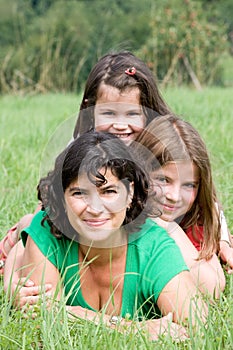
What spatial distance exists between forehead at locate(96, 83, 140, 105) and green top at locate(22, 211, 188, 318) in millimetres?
850

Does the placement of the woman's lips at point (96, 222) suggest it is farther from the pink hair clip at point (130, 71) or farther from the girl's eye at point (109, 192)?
the pink hair clip at point (130, 71)

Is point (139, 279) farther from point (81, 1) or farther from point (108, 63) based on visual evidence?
point (81, 1)

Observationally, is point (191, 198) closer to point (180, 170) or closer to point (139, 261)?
point (180, 170)

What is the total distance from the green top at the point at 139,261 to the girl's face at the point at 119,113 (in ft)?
2.35

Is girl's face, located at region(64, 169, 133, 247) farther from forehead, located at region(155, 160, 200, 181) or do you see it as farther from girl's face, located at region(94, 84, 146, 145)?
girl's face, located at region(94, 84, 146, 145)

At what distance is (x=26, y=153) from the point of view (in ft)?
14.1

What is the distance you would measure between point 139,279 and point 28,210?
1.12 m

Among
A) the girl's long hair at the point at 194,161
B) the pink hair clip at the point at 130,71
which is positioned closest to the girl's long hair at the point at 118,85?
the pink hair clip at the point at 130,71

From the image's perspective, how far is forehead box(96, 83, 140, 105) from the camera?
9.80ft

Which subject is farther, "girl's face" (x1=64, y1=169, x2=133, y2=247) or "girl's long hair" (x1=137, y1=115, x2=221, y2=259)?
"girl's long hair" (x1=137, y1=115, x2=221, y2=259)

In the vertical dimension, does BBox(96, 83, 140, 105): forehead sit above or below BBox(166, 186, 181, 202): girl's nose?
above

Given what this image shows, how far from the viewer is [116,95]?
2.99m

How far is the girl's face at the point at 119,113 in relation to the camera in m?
2.92

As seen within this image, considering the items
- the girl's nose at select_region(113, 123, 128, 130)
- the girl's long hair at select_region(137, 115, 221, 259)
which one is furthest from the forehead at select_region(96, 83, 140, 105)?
the girl's long hair at select_region(137, 115, 221, 259)
